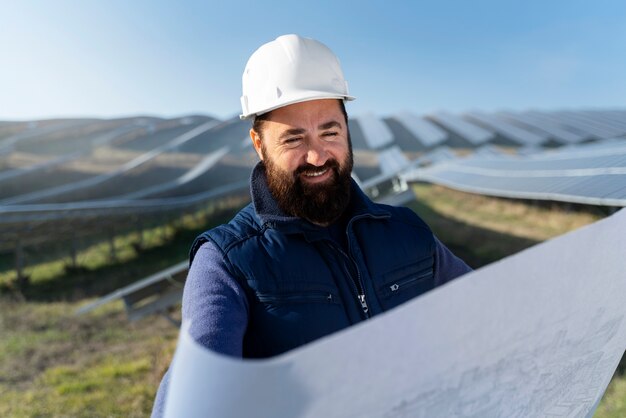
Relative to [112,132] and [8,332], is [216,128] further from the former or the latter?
[8,332]

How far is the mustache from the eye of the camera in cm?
157

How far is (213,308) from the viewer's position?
126 cm

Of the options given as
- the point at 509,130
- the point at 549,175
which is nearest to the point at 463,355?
the point at 549,175

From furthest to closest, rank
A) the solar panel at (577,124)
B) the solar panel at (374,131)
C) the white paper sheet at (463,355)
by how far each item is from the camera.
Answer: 1. the solar panel at (577,124)
2. the solar panel at (374,131)
3. the white paper sheet at (463,355)

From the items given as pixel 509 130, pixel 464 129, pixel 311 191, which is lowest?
pixel 509 130

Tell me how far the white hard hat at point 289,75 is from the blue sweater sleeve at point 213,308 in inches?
21.0

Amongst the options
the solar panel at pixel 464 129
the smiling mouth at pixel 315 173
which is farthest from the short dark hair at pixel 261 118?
the solar panel at pixel 464 129

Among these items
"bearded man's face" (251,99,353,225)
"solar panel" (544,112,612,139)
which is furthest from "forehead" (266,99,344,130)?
"solar panel" (544,112,612,139)

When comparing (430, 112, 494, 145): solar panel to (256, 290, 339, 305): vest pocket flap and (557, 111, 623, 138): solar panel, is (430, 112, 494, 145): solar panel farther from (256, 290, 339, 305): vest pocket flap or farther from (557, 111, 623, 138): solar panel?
(256, 290, 339, 305): vest pocket flap

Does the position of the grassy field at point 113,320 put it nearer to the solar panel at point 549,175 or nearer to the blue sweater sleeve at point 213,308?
the solar panel at point 549,175

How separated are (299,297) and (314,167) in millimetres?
448

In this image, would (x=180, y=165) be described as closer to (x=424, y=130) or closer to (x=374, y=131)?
(x=374, y=131)

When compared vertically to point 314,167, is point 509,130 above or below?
below

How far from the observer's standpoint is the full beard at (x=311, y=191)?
1.57 metres
